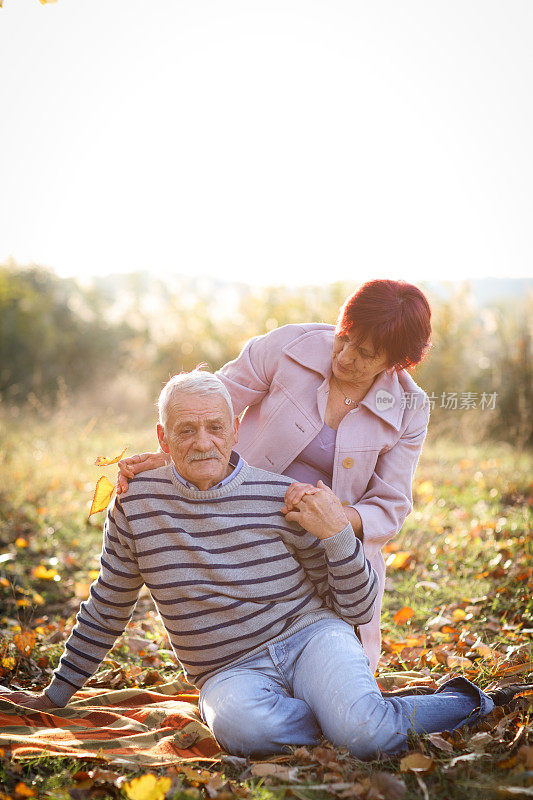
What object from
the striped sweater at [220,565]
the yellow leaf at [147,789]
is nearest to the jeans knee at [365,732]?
the striped sweater at [220,565]

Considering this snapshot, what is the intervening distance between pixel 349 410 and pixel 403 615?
1428mm

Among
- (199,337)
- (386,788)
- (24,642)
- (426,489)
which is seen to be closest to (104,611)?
(24,642)

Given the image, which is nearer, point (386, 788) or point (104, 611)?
point (386, 788)

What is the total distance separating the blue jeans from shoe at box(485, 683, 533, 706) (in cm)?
12

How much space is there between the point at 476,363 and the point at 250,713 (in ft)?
31.5

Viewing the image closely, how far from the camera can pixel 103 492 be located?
2705 mm

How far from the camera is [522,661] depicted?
318cm

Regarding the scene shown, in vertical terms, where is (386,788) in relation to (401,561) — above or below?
above

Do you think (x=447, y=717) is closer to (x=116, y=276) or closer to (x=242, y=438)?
(x=242, y=438)

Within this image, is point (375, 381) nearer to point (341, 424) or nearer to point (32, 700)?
point (341, 424)

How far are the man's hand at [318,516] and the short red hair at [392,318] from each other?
695mm

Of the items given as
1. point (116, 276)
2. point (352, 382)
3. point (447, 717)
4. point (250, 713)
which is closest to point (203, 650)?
point (250, 713)

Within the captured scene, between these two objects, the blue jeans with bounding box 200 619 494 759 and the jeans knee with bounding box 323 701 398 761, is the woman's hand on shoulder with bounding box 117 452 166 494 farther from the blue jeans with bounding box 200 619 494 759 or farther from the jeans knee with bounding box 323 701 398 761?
the jeans knee with bounding box 323 701 398 761

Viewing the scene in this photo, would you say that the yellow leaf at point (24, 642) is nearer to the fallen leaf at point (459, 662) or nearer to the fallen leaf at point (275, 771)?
the fallen leaf at point (275, 771)
